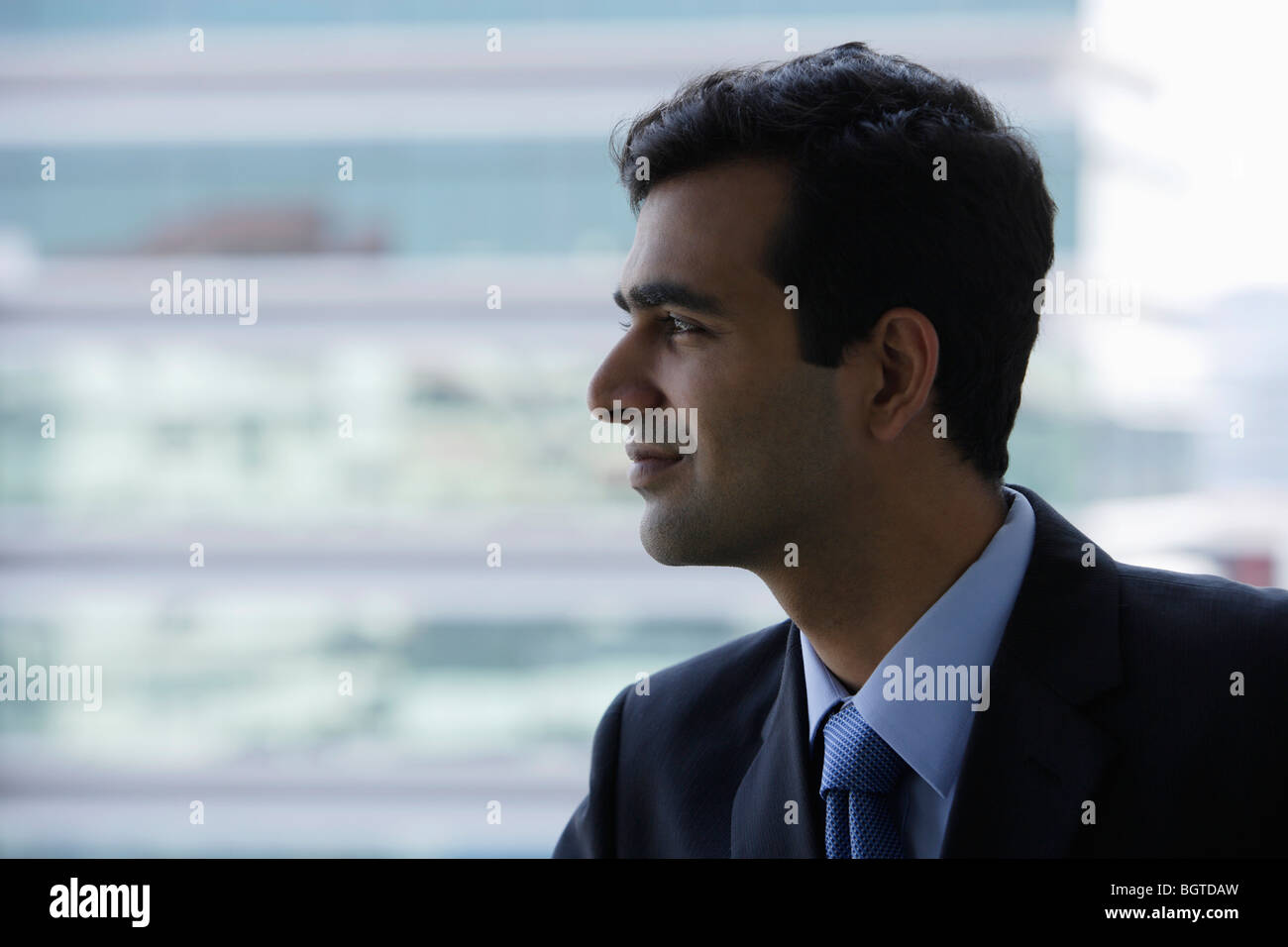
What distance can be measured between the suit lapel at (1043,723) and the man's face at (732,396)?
0.22m

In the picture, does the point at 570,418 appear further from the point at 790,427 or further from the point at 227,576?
the point at 790,427

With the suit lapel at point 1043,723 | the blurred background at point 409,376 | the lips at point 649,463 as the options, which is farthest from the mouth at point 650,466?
the blurred background at point 409,376

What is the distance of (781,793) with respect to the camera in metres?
1.05

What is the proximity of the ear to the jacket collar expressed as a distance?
6.8 inches

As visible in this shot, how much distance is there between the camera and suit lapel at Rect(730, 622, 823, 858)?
102cm

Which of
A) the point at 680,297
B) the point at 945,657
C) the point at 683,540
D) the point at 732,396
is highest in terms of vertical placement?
the point at 680,297

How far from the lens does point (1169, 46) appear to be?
14938 mm

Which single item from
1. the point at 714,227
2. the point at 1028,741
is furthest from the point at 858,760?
the point at 714,227

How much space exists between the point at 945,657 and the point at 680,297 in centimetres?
43

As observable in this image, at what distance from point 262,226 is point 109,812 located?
9.02m

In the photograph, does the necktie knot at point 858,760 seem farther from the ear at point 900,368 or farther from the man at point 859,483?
the ear at point 900,368

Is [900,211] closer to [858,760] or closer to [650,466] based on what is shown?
[650,466]
